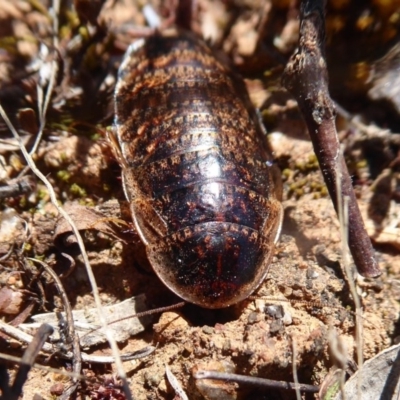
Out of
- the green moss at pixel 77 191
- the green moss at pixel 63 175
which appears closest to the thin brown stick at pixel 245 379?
the green moss at pixel 77 191

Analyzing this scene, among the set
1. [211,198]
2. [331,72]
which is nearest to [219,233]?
[211,198]

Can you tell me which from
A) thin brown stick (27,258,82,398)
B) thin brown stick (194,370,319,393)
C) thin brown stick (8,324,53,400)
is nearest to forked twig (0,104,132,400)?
thin brown stick (27,258,82,398)

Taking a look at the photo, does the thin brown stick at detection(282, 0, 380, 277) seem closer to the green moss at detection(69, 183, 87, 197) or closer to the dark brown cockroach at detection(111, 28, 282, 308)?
the dark brown cockroach at detection(111, 28, 282, 308)

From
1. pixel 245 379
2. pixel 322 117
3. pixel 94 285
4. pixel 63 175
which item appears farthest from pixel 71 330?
pixel 322 117

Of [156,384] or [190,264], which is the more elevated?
[190,264]

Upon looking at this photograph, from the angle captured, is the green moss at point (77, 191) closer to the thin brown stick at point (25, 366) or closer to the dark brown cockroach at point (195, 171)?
the dark brown cockroach at point (195, 171)

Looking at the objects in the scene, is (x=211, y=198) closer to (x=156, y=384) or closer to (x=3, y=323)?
(x=156, y=384)
